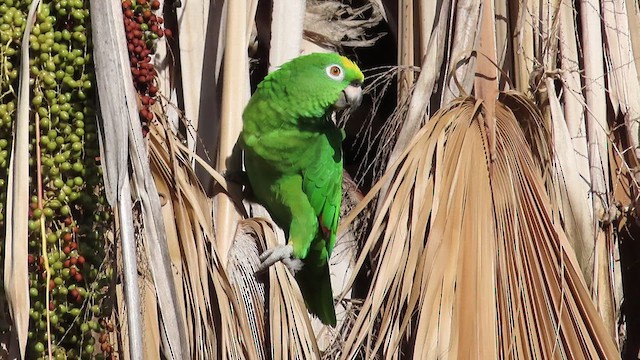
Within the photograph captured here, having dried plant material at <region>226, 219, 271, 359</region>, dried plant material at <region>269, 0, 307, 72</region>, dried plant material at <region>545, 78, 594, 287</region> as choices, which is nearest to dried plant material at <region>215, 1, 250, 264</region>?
dried plant material at <region>226, 219, 271, 359</region>

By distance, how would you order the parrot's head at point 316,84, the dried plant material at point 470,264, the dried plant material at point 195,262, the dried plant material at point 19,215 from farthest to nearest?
the parrot's head at point 316,84 → the dried plant material at point 470,264 → the dried plant material at point 195,262 → the dried plant material at point 19,215

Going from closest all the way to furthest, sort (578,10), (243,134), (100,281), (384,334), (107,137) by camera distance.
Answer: (107,137), (100,281), (384,334), (243,134), (578,10)

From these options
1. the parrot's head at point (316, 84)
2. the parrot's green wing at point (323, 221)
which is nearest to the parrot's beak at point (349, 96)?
the parrot's head at point (316, 84)

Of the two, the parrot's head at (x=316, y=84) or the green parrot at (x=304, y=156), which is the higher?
the parrot's head at (x=316, y=84)

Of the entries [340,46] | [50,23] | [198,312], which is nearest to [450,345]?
[198,312]

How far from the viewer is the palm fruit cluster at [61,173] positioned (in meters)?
2.12

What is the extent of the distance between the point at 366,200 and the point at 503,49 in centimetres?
98

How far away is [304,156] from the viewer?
3.14 metres

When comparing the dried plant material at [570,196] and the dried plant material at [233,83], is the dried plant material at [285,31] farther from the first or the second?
the dried plant material at [570,196]

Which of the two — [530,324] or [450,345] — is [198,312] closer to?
[450,345]

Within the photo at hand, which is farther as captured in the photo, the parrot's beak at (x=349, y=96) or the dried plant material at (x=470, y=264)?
the parrot's beak at (x=349, y=96)

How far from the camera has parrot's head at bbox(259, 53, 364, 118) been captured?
2.88 metres

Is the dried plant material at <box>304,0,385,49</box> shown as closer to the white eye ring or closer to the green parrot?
the green parrot

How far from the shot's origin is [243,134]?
9.43 feet
